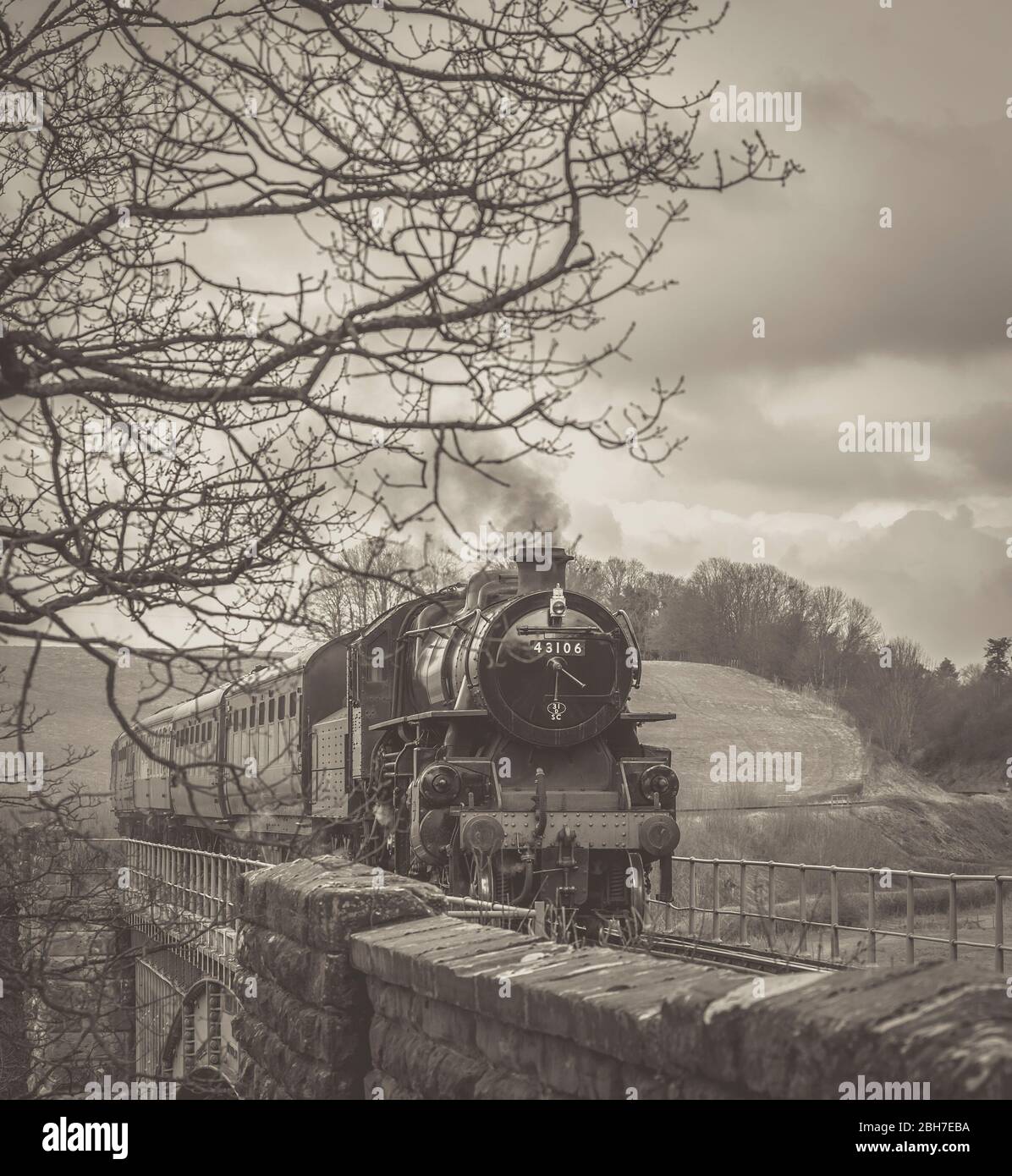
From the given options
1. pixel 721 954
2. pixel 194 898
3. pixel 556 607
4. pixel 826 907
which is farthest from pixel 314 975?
pixel 826 907

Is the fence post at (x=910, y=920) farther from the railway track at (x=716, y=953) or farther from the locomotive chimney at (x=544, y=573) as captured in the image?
the locomotive chimney at (x=544, y=573)

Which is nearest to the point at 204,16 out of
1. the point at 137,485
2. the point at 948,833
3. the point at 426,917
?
the point at 137,485

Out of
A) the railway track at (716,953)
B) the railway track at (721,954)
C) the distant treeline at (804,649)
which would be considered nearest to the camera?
the railway track at (716,953)

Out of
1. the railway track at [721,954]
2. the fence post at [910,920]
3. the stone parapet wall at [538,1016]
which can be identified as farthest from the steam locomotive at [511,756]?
the stone parapet wall at [538,1016]

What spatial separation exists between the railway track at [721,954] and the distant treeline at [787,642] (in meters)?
62.3

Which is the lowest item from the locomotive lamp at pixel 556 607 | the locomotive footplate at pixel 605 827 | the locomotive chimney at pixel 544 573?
the locomotive footplate at pixel 605 827

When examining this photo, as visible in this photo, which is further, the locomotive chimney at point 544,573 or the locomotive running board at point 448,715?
the locomotive chimney at point 544,573

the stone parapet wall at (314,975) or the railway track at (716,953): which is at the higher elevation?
the stone parapet wall at (314,975)

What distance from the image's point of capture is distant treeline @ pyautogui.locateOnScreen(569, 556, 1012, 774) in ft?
253

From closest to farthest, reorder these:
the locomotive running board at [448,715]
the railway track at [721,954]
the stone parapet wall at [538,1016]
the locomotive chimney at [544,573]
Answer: the stone parapet wall at [538,1016] → the railway track at [721,954] → the locomotive running board at [448,715] → the locomotive chimney at [544,573]

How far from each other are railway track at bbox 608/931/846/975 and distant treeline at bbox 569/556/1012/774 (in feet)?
204

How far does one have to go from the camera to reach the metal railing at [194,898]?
13514 mm

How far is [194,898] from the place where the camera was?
17594 millimetres

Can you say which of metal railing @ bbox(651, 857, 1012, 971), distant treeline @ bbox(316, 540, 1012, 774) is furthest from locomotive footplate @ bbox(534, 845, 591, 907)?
→ distant treeline @ bbox(316, 540, 1012, 774)
